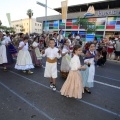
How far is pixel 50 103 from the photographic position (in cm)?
440

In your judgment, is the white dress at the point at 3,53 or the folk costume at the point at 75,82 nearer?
the folk costume at the point at 75,82

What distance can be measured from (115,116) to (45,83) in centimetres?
303

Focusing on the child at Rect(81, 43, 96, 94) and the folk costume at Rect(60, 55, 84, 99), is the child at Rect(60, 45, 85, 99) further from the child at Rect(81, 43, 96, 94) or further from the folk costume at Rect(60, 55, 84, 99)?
the child at Rect(81, 43, 96, 94)

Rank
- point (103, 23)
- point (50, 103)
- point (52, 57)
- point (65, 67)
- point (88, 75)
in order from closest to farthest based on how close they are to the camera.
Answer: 1. point (50, 103)
2. point (88, 75)
3. point (52, 57)
4. point (65, 67)
5. point (103, 23)

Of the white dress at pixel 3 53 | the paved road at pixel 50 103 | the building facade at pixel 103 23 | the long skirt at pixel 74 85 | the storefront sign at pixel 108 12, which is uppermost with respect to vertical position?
the storefront sign at pixel 108 12

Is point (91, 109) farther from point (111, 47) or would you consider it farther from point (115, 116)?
point (111, 47)

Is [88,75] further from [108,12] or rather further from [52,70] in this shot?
[108,12]

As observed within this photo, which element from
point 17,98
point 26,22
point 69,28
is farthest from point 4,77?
point 26,22

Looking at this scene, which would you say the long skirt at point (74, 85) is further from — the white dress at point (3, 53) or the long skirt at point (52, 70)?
the white dress at point (3, 53)

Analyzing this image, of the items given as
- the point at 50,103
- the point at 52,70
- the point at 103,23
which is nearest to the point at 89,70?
the point at 52,70

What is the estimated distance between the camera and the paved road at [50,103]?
12.3 ft

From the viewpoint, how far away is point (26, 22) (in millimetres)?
99750

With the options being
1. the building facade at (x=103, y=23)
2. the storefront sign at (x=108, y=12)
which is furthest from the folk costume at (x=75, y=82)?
the storefront sign at (x=108, y=12)

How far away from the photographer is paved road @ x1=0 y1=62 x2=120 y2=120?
12.3 ft
